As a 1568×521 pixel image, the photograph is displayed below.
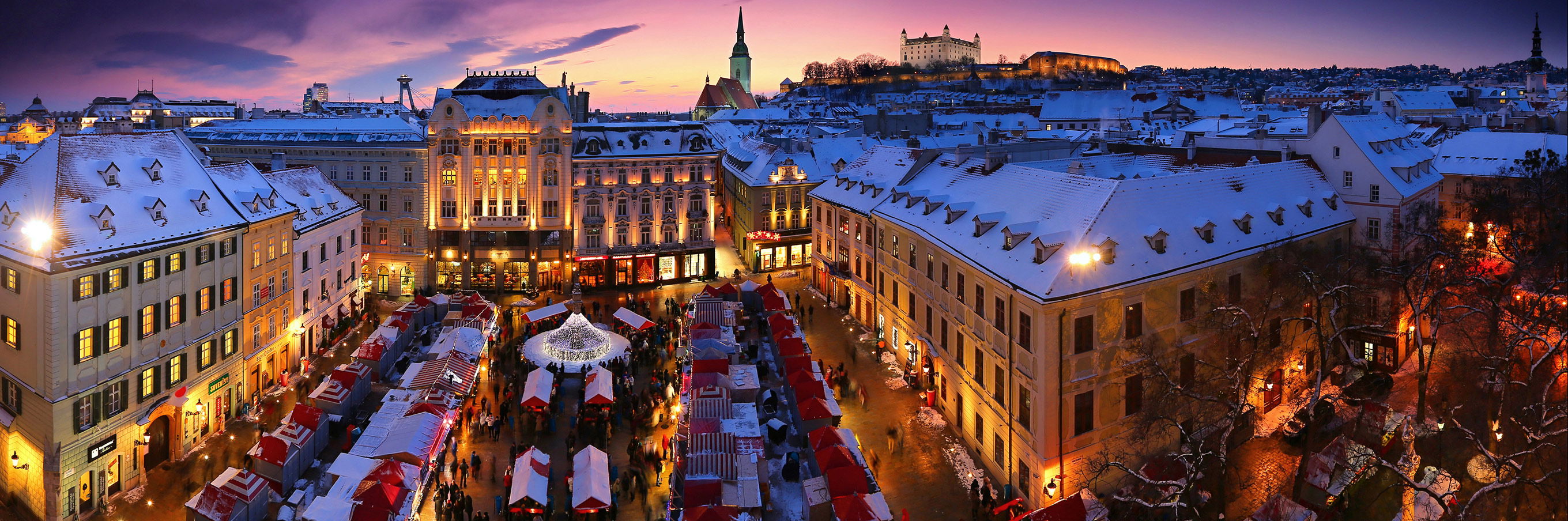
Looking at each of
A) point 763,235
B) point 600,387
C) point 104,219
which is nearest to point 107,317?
point 104,219

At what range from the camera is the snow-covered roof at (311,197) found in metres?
49.1

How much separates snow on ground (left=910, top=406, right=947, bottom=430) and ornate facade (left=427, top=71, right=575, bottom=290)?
111 feet

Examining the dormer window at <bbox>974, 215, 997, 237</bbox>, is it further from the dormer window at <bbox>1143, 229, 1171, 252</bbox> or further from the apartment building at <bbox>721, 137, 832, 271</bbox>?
the apartment building at <bbox>721, 137, 832, 271</bbox>

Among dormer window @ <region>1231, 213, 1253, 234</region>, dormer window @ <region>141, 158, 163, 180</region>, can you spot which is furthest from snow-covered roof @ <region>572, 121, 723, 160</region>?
dormer window @ <region>1231, 213, 1253, 234</region>

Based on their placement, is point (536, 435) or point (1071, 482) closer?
point (1071, 482)

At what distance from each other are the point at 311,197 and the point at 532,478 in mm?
30732

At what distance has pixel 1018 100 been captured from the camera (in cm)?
17462

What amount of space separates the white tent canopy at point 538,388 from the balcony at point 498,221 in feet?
84.2

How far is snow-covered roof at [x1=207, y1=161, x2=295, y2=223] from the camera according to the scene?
41781 mm

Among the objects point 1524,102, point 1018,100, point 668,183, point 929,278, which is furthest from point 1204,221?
point 1018,100

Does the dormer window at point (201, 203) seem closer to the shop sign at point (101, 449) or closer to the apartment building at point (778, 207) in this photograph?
the shop sign at point (101, 449)

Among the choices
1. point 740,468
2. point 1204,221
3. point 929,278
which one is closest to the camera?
point 740,468

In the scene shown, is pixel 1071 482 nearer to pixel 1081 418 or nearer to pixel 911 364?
pixel 1081 418

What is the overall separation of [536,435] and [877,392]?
15987mm
